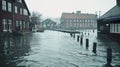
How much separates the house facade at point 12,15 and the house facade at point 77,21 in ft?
222

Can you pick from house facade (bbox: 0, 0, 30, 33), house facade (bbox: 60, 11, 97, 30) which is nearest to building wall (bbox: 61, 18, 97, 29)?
house facade (bbox: 60, 11, 97, 30)

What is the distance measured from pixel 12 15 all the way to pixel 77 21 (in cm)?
8194

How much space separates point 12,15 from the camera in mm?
37156

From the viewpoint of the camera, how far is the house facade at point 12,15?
33.2 metres

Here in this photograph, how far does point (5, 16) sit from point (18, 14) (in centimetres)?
828

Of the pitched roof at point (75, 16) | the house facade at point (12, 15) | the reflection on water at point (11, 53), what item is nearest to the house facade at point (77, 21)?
the pitched roof at point (75, 16)

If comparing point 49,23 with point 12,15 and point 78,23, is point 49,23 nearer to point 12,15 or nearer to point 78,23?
point 78,23

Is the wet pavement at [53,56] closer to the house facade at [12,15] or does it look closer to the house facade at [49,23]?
the house facade at [12,15]

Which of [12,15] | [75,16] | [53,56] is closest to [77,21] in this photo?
[75,16]

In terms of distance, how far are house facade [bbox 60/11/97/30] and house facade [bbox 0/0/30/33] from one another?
67.6m

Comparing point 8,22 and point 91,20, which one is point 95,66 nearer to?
point 8,22

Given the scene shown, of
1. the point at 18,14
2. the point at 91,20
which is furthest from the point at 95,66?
the point at 91,20

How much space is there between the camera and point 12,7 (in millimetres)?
37656

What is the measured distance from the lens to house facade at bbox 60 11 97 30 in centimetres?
11372
